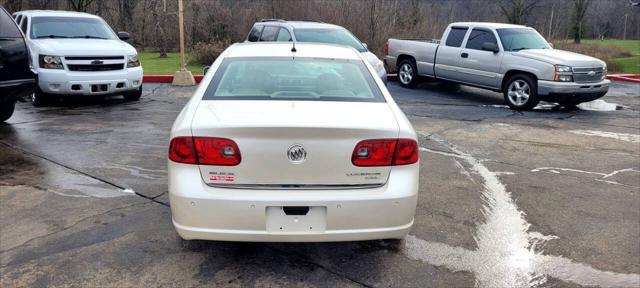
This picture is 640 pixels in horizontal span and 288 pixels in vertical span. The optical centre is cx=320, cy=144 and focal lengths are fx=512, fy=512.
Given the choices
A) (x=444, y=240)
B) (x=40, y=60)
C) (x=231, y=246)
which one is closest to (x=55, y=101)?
(x=40, y=60)

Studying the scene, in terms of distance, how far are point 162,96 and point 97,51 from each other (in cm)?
234

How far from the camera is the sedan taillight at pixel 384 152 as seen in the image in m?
3.20

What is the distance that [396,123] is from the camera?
3.38 meters

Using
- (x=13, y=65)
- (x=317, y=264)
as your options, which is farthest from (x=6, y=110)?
(x=317, y=264)

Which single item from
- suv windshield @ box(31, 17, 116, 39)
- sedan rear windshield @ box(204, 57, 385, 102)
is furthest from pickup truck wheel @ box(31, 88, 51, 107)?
sedan rear windshield @ box(204, 57, 385, 102)

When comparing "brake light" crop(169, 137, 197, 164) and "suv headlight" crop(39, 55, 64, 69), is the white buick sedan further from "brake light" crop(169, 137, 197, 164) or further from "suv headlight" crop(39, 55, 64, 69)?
"suv headlight" crop(39, 55, 64, 69)

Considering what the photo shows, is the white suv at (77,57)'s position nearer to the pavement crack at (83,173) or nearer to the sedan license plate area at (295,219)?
the pavement crack at (83,173)

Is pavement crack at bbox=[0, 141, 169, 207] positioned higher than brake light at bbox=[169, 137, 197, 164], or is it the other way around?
brake light at bbox=[169, 137, 197, 164]

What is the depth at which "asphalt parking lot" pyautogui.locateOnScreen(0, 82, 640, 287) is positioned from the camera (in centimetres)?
350

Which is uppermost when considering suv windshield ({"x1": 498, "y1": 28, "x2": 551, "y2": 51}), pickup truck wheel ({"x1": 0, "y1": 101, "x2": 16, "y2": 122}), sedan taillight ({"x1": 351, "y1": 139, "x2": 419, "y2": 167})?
suv windshield ({"x1": 498, "y1": 28, "x2": 551, "y2": 51})

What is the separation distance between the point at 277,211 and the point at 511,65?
351 inches

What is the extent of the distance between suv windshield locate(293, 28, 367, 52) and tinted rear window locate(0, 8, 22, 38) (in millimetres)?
5539

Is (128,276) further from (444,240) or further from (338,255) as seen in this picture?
(444,240)

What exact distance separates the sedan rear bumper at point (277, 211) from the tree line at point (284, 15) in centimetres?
1620
